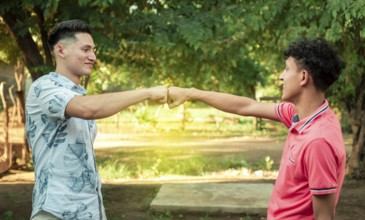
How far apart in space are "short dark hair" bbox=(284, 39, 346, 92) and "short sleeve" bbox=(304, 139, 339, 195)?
0.38m

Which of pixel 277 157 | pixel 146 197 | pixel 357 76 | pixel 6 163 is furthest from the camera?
pixel 277 157

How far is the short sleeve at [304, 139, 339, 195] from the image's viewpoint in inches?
80.4

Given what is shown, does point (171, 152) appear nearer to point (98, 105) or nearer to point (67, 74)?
point (67, 74)

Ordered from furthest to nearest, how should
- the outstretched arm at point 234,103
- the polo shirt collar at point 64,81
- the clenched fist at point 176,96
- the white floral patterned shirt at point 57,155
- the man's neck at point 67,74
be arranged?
the clenched fist at point 176,96 < the outstretched arm at point 234,103 < the man's neck at point 67,74 < the polo shirt collar at point 64,81 < the white floral patterned shirt at point 57,155

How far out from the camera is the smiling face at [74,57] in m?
2.71

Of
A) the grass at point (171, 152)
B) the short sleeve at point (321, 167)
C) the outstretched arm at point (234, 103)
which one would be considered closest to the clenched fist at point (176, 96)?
the outstretched arm at point (234, 103)

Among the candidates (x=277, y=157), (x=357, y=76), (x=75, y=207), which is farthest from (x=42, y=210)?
(x=277, y=157)

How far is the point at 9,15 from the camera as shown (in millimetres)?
6945

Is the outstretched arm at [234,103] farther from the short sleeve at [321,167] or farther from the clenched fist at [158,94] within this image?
the short sleeve at [321,167]

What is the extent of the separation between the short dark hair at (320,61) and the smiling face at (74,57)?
3.72ft

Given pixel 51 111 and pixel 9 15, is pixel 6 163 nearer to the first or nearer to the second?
pixel 9 15

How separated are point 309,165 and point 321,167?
0.17 feet

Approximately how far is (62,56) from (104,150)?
13.4 m

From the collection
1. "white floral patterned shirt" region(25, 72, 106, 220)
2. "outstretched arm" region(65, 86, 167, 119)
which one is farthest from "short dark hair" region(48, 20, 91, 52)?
"outstretched arm" region(65, 86, 167, 119)
